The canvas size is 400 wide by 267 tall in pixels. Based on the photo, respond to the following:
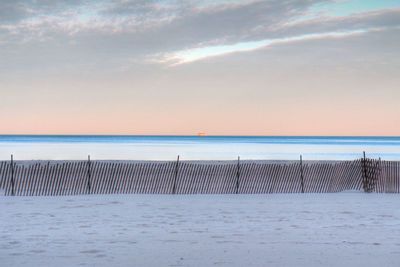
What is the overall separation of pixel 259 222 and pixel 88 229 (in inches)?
178

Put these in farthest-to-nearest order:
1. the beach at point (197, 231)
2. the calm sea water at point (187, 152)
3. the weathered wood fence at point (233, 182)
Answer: the calm sea water at point (187, 152) < the weathered wood fence at point (233, 182) < the beach at point (197, 231)

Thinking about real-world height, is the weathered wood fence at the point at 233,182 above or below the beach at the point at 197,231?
above

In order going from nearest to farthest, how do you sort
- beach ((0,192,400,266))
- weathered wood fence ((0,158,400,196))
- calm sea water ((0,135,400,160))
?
beach ((0,192,400,266)) → weathered wood fence ((0,158,400,196)) → calm sea water ((0,135,400,160))

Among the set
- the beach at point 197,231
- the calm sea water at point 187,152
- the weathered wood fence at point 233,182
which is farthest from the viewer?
the calm sea water at point 187,152

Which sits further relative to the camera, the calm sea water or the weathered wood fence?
the calm sea water

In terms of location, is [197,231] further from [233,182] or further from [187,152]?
[187,152]

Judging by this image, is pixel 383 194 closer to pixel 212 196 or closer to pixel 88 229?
pixel 212 196

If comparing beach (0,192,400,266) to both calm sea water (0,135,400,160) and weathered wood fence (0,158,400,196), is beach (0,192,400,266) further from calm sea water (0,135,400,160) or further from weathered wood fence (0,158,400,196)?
calm sea water (0,135,400,160)

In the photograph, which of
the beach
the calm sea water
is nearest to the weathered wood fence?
the beach

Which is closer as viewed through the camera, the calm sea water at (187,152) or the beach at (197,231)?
the beach at (197,231)

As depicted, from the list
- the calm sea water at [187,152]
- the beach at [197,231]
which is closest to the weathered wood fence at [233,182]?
the beach at [197,231]

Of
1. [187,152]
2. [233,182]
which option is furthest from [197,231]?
[187,152]

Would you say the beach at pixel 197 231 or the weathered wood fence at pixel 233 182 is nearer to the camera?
the beach at pixel 197 231

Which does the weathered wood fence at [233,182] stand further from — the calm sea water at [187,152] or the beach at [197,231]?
the calm sea water at [187,152]
